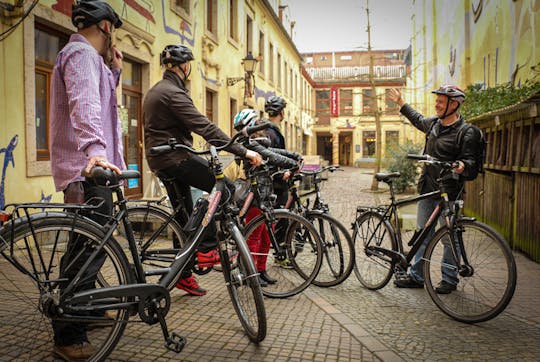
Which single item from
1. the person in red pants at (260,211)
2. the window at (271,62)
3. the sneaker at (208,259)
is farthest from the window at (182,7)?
the window at (271,62)

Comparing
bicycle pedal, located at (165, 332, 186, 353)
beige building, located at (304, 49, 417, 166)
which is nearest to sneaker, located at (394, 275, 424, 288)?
bicycle pedal, located at (165, 332, 186, 353)

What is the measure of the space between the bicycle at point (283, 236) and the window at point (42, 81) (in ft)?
14.0

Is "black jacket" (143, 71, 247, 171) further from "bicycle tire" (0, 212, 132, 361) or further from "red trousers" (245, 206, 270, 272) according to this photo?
"bicycle tire" (0, 212, 132, 361)

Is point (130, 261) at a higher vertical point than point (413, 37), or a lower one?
lower

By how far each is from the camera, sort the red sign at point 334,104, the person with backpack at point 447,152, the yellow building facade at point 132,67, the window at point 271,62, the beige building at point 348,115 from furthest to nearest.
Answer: the red sign at point 334,104 < the beige building at point 348,115 < the window at point 271,62 < the yellow building facade at point 132,67 < the person with backpack at point 447,152

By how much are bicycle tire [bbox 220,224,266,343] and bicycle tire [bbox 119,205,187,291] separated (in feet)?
1.42

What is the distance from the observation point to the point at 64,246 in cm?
265

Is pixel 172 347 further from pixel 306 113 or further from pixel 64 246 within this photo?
pixel 306 113

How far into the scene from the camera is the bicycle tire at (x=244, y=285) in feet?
10.5

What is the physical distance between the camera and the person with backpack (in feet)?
14.5

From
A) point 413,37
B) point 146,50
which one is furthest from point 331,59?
point 146,50

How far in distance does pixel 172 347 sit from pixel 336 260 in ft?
6.59

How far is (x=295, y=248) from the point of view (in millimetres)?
4480

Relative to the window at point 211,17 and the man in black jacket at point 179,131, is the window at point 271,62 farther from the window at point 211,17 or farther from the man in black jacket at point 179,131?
the man in black jacket at point 179,131
